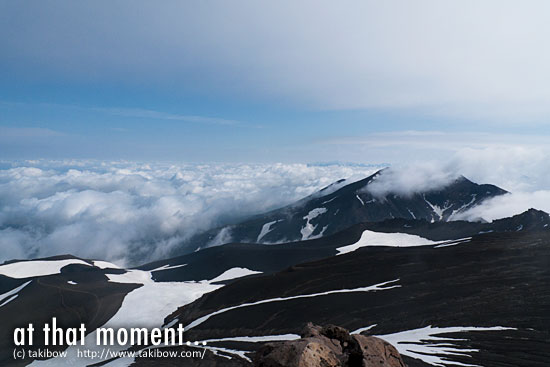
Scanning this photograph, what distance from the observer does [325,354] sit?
1539cm

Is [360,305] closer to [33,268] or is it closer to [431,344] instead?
[431,344]

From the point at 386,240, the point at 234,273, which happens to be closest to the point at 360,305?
the point at 234,273

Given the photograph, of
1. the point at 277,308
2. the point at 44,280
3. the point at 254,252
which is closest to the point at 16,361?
the point at 277,308

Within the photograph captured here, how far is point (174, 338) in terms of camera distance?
192ft

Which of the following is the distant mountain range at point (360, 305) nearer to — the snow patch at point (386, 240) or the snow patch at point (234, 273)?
the snow patch at point (234, 273)

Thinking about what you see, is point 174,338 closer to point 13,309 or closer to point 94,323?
point 94,323

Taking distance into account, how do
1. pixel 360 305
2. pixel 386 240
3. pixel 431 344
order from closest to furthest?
pixel 431 344, pixel 360 305, pixel 386 240

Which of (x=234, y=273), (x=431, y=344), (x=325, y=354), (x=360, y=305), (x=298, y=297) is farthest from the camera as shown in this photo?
(x=234, y=273)

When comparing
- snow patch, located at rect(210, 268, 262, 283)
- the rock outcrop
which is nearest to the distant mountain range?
the rock outcrop

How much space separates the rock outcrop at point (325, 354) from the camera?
14.8 metres

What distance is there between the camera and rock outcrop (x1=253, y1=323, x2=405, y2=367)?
1480 centimetres

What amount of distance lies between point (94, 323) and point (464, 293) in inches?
3076

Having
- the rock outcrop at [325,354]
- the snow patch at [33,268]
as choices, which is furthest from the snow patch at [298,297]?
the snow patch at [33,268]

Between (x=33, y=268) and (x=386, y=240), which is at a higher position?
(x=386, y=240)
